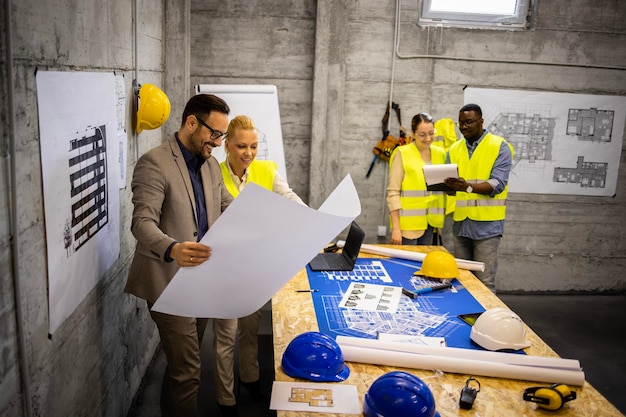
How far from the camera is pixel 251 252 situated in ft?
7.02

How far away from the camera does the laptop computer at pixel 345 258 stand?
3305mm

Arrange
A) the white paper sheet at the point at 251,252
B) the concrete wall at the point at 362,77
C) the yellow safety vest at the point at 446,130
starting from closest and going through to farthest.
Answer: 1. the white paper sheet at the point at 251,252
2. the concrete wall at the point at 362,77
3. the yellow safety vest at the point at 446,130

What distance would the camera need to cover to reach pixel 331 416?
1.86 meters

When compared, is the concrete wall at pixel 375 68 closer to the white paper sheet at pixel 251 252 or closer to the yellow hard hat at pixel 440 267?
the yellow hard hat at pixel 440 267

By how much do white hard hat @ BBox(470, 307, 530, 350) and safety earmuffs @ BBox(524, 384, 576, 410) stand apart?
1.20ft

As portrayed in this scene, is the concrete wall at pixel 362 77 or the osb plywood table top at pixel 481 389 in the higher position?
the concrete wall at pixel 362 77

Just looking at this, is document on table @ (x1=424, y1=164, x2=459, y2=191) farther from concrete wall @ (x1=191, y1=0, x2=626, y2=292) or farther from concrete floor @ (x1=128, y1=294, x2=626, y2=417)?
concrete floor @ (x1=128, y1=294, x2=626, y2=417)

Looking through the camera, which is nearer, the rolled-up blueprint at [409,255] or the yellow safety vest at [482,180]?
the rolled-up blueprint at [409,255]

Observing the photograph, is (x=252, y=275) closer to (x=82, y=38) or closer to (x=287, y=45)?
(x=82, y=38)

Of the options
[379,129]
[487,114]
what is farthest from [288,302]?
[487,114]

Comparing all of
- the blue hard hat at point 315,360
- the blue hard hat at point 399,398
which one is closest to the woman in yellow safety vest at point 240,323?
the blue hard hat at point 315,360

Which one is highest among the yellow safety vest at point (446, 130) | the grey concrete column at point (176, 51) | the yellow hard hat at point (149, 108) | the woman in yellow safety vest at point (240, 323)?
the grey concrete column at point (176, 51)

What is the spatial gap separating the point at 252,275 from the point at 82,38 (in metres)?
1.23

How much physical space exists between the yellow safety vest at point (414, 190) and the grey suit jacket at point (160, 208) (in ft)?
7.39
